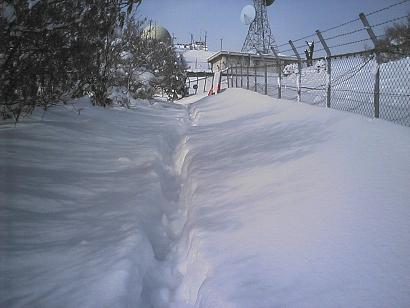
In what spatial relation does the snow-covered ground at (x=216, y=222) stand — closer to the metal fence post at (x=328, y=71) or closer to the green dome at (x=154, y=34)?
the metal fence post at (x=328, y=71)

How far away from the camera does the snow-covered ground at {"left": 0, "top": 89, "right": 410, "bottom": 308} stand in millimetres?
2516

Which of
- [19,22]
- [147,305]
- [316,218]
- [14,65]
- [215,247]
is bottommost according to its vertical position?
[147,305]

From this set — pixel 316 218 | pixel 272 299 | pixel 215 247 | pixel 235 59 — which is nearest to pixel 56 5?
pixel 215 247

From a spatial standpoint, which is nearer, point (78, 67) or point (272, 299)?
point (272, 299)

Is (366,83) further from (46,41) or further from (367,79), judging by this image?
(46,41)

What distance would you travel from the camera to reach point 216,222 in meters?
3.71

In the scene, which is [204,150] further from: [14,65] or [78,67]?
[14,65]

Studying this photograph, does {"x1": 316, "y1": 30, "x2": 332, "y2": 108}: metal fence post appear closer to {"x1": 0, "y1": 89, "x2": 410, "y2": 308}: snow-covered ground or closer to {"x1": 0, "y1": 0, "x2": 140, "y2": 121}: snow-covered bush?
{"x1": 0, "y1": 89, "x2": 410, "y2": 308}: snow-covered ground

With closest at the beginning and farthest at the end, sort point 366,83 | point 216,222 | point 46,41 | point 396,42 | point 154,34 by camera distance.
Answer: point 216,222 < point 46,41 < point 396,42 < point 366,83 < point 154,34

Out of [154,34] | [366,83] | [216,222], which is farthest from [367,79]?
[154,34]

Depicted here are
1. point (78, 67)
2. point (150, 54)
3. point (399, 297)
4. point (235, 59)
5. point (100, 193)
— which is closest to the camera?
point (399, 297)

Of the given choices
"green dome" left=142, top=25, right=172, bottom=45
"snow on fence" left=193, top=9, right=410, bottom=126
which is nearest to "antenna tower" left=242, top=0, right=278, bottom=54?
"green dome" left=142, top=25, right=172, bottom=45

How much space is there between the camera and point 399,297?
211 cm

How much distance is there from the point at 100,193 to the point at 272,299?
287 centimetres
